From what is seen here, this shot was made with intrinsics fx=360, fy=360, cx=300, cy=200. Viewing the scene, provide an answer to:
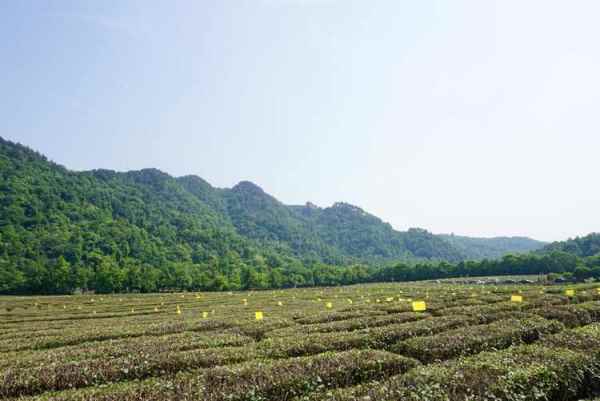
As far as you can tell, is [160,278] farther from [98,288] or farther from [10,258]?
[10,258]

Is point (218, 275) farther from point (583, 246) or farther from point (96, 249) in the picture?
point (583, 246)

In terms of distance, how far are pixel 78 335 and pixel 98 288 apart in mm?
84127

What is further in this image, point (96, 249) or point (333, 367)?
point (96, 249)

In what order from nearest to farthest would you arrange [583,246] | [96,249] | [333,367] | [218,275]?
[333,367] < [218,275] < [96,249] < [583,246]

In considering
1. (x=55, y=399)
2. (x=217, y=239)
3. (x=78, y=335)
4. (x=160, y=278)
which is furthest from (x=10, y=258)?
(x=55, y=399)

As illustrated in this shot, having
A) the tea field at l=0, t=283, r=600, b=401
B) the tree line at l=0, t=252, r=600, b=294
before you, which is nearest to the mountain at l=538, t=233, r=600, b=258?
the tree line at l=0, t=252, r=600, b=294

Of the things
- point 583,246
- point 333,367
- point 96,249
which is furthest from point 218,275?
point 583,246

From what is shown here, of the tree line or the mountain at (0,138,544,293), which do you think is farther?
the mountain at (0,138,544,293)

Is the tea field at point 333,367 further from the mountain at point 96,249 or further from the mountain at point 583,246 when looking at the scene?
the mountain at point 583,246

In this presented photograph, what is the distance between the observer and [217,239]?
7697 inches

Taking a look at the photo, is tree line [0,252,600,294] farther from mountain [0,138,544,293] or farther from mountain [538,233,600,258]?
mountain [538,233,600,258]

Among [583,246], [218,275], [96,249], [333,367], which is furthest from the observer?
[583,246]

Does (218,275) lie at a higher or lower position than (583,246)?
lower

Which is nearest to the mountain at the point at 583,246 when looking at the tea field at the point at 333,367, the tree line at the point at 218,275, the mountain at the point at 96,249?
the tree line at the point at 218,275
